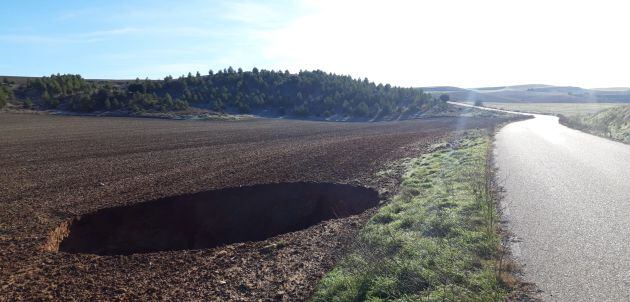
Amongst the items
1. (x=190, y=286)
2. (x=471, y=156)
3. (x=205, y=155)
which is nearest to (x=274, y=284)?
(x=190, y=286)

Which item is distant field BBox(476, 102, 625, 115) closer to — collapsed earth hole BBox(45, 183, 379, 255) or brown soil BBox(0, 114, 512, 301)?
brown soil BBox(0, 114, 512, 301)

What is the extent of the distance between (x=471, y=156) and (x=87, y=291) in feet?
47.8

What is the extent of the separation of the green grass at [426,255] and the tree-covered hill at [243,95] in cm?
6136

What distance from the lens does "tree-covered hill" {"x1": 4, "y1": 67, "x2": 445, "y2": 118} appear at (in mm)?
71750

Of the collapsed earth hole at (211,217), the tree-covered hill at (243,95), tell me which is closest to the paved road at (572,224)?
the collapsed earth hole at (211,217)

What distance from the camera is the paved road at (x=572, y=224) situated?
6.10 m

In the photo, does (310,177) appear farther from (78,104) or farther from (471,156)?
(78,104)

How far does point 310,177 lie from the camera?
55.9 ft

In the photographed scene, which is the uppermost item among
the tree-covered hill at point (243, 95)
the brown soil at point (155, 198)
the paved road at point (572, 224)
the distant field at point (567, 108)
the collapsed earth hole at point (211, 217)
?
the tree-covered hill at point (243, 95)

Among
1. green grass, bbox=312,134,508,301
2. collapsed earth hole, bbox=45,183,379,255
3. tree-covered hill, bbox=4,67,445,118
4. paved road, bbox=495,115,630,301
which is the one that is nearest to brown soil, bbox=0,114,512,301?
collapsed earth hole, bbox=45,183,379,255

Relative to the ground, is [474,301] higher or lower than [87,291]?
higher

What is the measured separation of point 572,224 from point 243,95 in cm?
7582

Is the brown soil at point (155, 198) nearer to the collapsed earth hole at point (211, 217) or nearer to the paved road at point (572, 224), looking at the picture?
the collapsed earth hole at point (211, 217)

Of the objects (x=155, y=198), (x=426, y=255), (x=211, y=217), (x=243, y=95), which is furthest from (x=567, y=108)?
(x=426, y=255)
